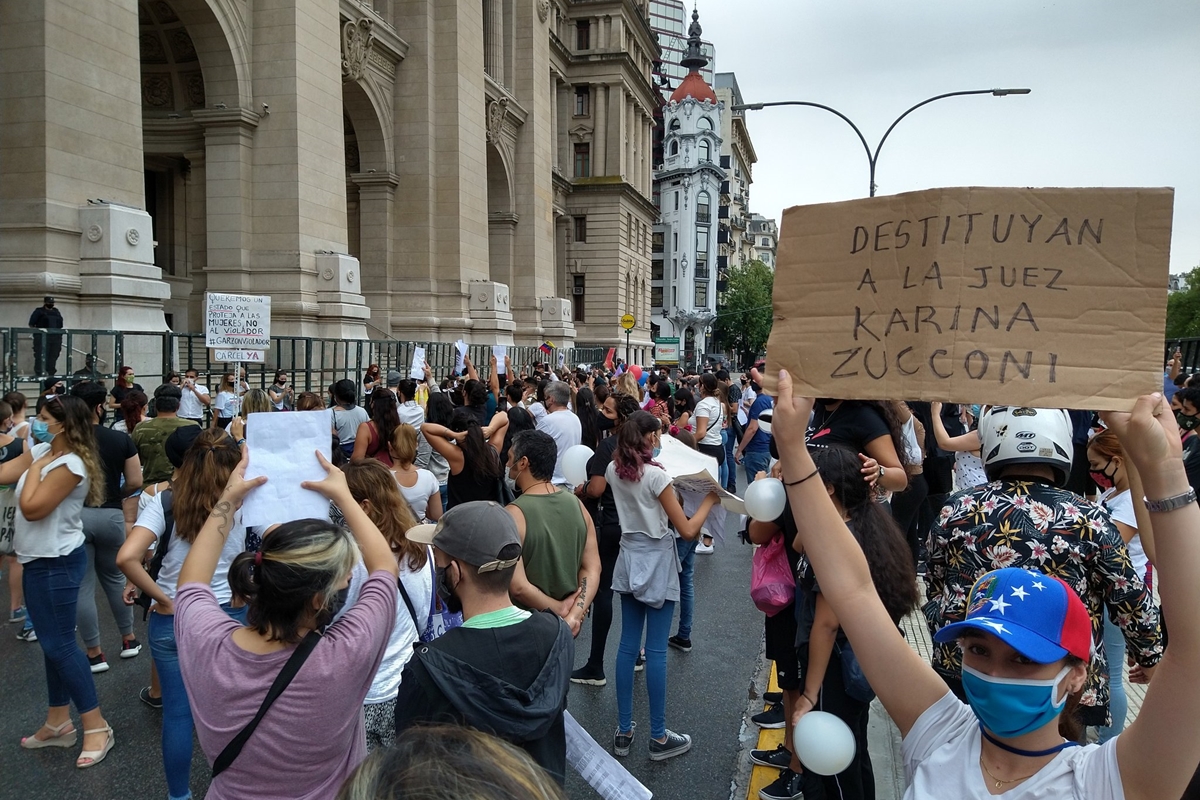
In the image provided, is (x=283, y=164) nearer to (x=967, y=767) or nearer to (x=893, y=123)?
(x=893, y=123)

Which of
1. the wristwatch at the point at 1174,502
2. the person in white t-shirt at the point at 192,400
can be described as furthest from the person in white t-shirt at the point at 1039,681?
the person in white t-shirt at the point at 192,400

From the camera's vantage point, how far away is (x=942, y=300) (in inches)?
76.9

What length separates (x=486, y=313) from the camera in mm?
28156

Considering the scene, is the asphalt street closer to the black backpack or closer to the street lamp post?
the black backpack

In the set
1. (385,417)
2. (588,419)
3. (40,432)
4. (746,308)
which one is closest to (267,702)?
(385,417)

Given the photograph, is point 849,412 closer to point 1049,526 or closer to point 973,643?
point 1049,526

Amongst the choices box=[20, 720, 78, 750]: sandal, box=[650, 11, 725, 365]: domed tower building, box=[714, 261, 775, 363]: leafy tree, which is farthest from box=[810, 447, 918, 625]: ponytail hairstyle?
box=[714, 261, 775, 363]: leafy tree

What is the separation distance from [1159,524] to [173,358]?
14.5 meters

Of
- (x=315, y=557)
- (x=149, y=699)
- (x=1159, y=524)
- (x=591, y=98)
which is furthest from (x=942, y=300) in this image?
(x=591, y=98)

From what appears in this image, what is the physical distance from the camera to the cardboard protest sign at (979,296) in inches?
69.4

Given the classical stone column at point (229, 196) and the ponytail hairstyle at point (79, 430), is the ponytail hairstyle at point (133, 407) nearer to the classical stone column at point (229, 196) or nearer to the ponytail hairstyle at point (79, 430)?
the ponytail hairstyle at point (79, 430)

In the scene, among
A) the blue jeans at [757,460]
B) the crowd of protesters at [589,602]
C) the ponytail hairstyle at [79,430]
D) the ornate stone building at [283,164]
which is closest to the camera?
the crowd of protesters at [589,602]

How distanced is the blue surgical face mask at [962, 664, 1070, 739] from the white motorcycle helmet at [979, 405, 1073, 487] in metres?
1.32

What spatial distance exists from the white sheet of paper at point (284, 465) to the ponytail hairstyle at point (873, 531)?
6.69ft
